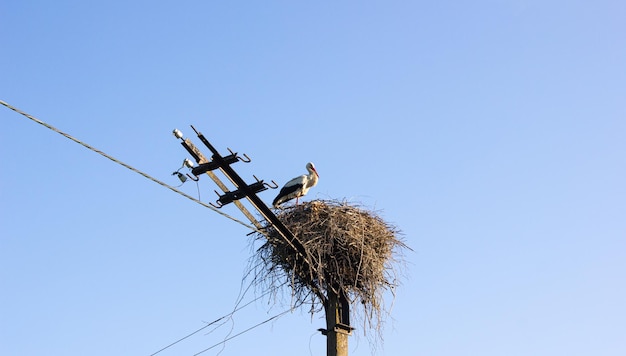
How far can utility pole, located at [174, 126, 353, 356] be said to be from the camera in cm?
746

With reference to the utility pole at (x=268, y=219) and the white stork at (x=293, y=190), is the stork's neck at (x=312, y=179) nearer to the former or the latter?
the white stork at (x=293, y=190)

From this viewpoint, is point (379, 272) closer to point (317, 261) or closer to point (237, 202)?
point (317, 261)

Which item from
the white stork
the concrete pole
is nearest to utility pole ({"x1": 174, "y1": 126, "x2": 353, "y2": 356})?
the concrete pole

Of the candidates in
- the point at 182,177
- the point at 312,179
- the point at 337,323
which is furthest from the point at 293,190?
the point at 182,177

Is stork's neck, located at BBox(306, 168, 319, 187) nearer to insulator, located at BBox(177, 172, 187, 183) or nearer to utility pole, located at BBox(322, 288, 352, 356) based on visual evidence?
utility pole, located at BBox(322, 288, 352, 356)

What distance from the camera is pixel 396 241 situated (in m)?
10.0

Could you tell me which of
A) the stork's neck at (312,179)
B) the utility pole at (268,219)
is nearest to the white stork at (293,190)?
the stork's neck at (312,179)

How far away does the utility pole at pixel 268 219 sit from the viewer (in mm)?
7465

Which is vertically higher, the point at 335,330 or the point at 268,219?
the point at 268,219

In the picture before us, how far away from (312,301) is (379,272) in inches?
34.1

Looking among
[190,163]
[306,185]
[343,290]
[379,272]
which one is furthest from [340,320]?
[306,185]

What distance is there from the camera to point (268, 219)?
792cm

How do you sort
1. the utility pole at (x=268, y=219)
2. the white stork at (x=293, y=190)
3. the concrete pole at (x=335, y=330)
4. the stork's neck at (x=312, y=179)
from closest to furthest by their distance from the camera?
the utility pole at (x=268, y=219) < the concrete pole at (x=335, y=330) < the white stork at (x=293, y=190) < the stork's neck at (x=312, y=179)

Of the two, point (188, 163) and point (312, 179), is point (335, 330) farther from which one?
point (312, 179)
